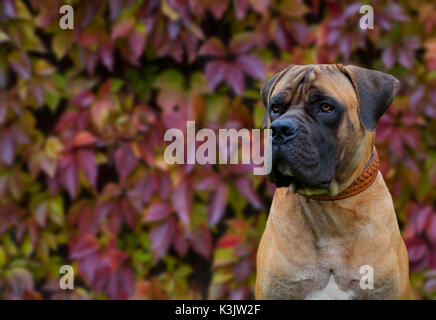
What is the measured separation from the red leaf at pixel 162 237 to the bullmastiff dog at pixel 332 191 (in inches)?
59.8

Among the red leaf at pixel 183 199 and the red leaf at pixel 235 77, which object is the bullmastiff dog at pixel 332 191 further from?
the red leaf at pixel 183 199

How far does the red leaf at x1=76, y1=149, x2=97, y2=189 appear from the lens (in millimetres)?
3334

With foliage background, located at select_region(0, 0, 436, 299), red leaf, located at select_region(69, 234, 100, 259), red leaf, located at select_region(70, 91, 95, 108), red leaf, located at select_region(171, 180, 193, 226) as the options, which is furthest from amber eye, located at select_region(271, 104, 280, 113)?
red leaf, located at select_region(69, 234, 100, 259)

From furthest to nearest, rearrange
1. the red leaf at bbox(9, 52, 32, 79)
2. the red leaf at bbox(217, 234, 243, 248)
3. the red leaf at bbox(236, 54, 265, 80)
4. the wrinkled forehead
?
the red leaf at bbox(9, 52, 32, 79), the red leaf at bbox(217, 234, 243, 248), the red leaf at bbox(236, 54, 265, 80), the wrinkled forehead

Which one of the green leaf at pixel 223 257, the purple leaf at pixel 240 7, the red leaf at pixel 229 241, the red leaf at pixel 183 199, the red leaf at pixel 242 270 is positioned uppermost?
the purple leaf at pixel 240 7

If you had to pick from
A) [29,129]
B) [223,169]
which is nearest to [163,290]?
[223,169]

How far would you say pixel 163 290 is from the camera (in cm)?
353

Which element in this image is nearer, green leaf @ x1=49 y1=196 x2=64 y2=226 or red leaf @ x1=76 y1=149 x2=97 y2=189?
red leaf @ x1=76 y1=149 x2=97 y2=189

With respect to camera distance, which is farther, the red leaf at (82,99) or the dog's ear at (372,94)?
the red leaf at (82,99)

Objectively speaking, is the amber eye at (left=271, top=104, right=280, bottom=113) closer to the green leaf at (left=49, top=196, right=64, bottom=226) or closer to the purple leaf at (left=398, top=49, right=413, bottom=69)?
the purple leaf at (left=398, top=49, right=413, bottom=69)

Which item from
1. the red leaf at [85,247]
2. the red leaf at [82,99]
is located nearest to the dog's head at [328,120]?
the red leaf at [82,99]

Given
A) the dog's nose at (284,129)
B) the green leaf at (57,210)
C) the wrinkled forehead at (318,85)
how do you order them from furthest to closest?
1. the green leaf at (57,210)
2. the wrinkled forehead at (318,85)
3. the dog's nose at (284,129)

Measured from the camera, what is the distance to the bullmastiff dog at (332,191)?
175cm

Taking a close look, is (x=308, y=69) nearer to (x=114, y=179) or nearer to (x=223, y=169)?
(x=223, y=169)
